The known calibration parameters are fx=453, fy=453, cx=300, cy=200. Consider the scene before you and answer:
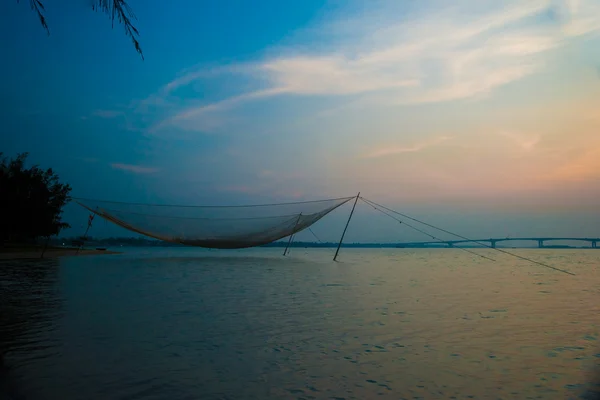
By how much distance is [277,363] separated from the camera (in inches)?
181

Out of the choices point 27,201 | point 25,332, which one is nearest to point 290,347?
point 25,332

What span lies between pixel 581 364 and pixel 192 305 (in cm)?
649

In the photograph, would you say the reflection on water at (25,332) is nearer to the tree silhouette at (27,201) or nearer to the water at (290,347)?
the water at (290,347)

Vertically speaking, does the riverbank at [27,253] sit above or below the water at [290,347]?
below

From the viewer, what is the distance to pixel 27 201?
28406mm

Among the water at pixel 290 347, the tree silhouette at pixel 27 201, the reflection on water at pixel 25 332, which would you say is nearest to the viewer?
the water at pixel 290 347

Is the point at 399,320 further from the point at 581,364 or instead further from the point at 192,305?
the point at 192,305

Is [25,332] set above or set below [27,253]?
above

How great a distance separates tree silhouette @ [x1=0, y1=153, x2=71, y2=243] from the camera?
1066 inches

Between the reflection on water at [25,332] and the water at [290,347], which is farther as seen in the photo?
the reflection on water at [25,332]

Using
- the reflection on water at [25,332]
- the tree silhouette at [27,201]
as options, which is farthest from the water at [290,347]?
the tree silhouette at [27,201]

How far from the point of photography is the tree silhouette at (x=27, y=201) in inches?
1066

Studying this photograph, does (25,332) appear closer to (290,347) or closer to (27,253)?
(290,347)

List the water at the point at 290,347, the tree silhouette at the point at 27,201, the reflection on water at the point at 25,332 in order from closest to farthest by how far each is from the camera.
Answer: the water at the point at 290,347 < the reflection on water at the point at 25,332 < the tree silhouette at the point at 27,201
